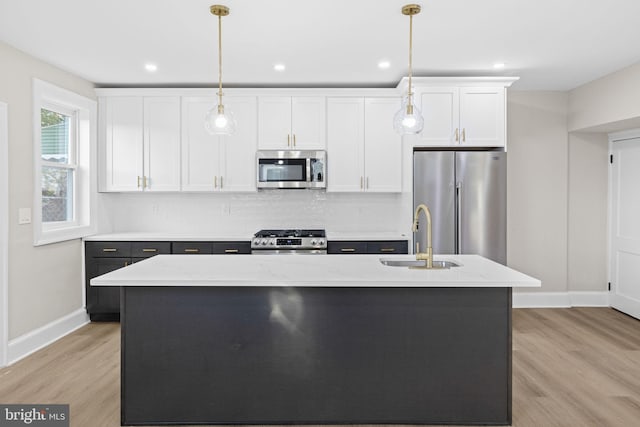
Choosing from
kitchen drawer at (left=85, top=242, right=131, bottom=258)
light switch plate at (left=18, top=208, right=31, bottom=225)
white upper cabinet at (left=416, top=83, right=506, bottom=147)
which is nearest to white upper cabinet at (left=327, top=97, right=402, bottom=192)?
white upper cabinet at (left=416, top=83, right=506, bottom=147)

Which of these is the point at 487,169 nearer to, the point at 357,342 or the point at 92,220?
the point at 357,342

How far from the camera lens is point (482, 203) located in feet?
14.4

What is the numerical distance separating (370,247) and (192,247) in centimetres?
179

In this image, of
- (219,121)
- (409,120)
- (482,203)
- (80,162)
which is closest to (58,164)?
(80,162)

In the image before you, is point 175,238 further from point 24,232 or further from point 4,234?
point 4,234

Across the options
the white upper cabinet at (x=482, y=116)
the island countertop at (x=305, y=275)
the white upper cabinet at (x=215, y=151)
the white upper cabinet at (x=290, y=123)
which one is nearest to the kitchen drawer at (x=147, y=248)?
the white upper cabinet at (x=215, y=151)

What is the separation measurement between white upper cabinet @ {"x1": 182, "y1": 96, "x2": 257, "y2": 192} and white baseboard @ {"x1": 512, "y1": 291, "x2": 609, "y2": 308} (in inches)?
131

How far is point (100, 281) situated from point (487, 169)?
351 centimetres

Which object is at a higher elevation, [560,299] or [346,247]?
[346,247]

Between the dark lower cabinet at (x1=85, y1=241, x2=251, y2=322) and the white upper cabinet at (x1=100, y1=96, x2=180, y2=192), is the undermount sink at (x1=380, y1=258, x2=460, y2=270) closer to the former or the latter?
the dark lower cabinet at (x1=85, y1=241, x2=251, y2=322)

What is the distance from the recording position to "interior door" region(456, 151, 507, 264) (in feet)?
14.4

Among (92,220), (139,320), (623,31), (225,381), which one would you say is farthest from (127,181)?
(623,31)

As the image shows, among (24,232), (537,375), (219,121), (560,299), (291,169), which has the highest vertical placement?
(219,121)

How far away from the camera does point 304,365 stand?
2.53 meters
